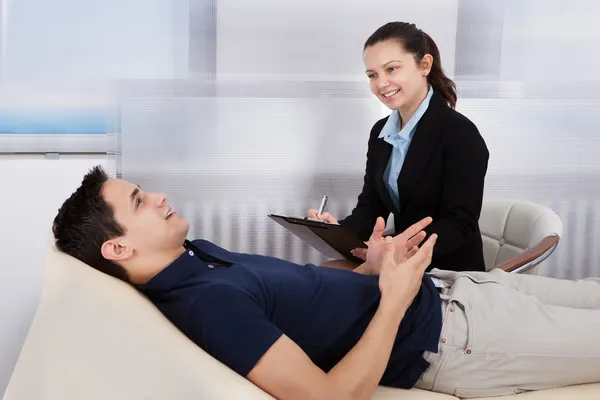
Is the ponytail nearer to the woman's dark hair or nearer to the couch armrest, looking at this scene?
the woman's dark hair

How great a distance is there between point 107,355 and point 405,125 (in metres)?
1.26

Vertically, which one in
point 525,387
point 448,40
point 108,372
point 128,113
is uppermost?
point 448,40

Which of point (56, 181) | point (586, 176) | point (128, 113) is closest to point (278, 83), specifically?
point (128, 113)

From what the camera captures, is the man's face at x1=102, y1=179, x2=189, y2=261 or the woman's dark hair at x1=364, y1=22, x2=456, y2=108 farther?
the woman's dark hair at x1=364, y1=22, x2=456, y2=108

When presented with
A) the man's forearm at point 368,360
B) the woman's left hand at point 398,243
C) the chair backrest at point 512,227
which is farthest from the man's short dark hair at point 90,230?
the chair backrest at point 512,227

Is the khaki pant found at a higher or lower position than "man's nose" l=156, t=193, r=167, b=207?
lower

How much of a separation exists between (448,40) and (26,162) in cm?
159

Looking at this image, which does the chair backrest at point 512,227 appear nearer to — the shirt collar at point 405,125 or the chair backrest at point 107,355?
the shirt collar at point 405,125

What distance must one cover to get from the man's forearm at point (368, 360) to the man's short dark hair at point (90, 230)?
0.49 m

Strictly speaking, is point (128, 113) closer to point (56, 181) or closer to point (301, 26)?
point (56, 181)

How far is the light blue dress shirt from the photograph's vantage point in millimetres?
2145

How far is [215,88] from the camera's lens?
263 centimetres

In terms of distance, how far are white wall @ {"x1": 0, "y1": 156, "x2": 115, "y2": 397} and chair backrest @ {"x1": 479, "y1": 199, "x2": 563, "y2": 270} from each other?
53.8 inches

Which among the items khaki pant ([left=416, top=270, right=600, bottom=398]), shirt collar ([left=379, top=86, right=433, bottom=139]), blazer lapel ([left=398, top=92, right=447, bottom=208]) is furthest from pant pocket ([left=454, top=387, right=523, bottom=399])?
shirt collar ([left=379, top=86, right=433, bottom=139])
